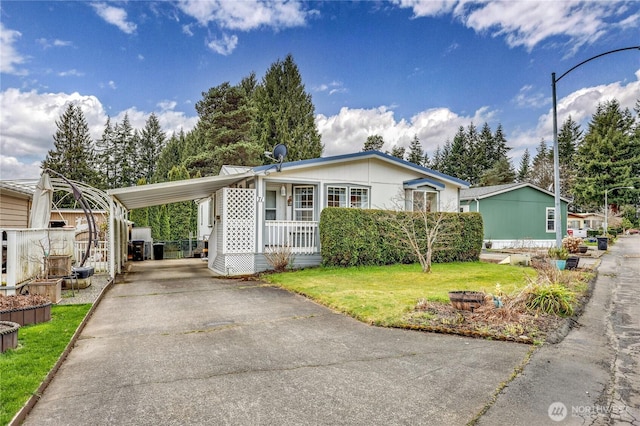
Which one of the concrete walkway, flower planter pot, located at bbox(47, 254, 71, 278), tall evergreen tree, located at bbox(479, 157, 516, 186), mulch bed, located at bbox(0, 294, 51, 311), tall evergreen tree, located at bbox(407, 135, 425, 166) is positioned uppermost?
tall evergreen tree, located at bbox(407, 135, 425, 166)

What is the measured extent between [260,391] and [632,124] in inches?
2455

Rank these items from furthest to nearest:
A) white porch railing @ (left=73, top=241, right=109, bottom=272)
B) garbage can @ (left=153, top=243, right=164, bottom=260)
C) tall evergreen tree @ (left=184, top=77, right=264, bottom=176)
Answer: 1. tall evergreen tree @ (left=184, top=77, right=264, bottom=176)
2. garbage can @ (left=153, top=243, right=164, bottom=260)
3. white porch railing @ (left=73, top=241, right=109, bottom=272)

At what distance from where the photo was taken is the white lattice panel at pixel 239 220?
1131 cm

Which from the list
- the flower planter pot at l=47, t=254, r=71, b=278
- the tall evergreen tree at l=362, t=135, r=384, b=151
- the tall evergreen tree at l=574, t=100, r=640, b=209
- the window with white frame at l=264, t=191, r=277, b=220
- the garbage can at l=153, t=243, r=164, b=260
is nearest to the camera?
the flower planter pot at l=47, t=254, r=71, b=278

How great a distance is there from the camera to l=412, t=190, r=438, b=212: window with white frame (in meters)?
14.1

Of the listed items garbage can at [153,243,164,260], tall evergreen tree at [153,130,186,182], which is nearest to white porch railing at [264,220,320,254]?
garbage can at [153,243,164,260]

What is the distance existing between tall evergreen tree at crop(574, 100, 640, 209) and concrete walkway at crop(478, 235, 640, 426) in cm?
4735

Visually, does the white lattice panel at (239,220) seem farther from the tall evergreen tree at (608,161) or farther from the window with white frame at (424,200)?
the tall evergreen tree at (608,161)

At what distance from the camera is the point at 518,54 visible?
17641mm

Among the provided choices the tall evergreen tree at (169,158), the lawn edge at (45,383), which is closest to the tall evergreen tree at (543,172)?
the tall evergreen tree at (169,158)

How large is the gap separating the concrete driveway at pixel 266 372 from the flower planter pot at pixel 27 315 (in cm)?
65

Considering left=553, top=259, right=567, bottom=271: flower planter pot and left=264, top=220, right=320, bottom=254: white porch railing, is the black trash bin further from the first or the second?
left=553, top=259, right=567, bottom=271: flower planter pot

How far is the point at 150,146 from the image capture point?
156ft

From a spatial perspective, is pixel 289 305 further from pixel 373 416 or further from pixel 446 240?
pixel 446 240
